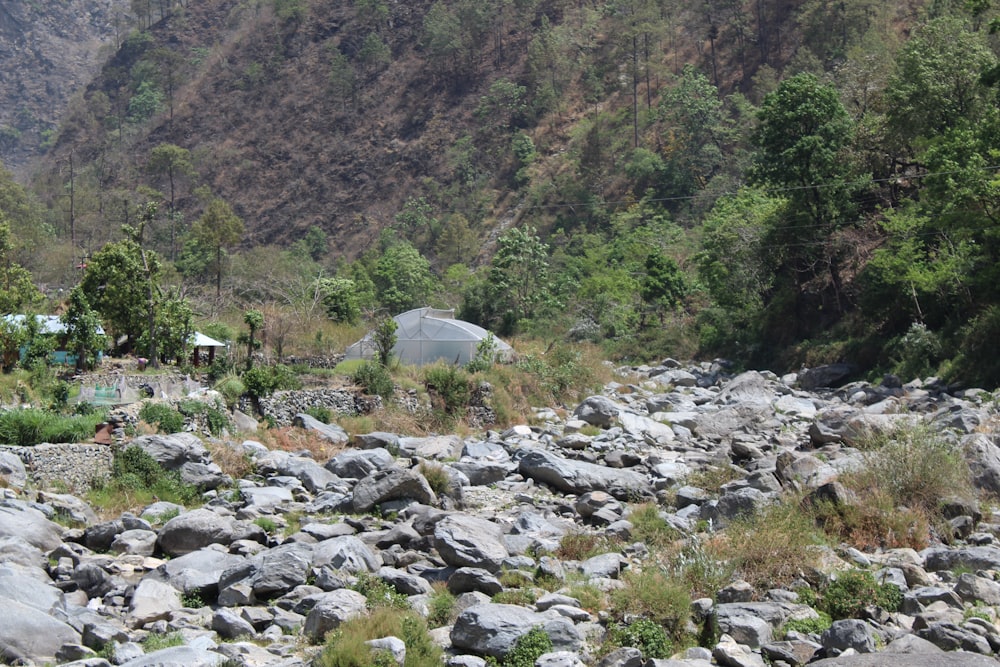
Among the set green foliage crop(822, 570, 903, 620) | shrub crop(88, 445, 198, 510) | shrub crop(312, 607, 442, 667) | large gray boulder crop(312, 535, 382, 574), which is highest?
green foliage crop(822, 570, 903, 620)

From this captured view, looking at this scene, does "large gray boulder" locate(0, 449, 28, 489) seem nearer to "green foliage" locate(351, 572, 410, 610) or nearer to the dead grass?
the dead grass

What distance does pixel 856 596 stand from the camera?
11.8 m

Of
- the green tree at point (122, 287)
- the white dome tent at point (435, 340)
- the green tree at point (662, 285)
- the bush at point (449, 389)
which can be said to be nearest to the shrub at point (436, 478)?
the bush at point (449, 389)

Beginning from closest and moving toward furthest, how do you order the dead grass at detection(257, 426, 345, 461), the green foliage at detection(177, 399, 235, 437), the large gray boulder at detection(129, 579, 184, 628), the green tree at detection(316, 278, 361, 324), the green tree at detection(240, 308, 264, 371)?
the large gray boulder at detection(129, 579, 184, 628) → the green foliage at detection(177, 399, 235, 437) → the dead grass at detection(257, 426, 345, 461) → the green tree at detection(240, 308, 264, 371) → the green tree at detection(316, 278, 361, 324)

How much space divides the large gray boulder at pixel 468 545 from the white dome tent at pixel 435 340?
2159cm

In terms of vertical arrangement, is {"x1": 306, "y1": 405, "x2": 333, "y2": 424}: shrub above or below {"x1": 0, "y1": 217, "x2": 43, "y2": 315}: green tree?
below

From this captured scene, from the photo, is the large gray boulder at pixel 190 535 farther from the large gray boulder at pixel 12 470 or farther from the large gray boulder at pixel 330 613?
the large gray boulder at pixel 330 613

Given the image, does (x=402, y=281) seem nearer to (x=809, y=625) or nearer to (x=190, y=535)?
(x=190, y=535)

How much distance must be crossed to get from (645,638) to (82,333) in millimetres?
18179

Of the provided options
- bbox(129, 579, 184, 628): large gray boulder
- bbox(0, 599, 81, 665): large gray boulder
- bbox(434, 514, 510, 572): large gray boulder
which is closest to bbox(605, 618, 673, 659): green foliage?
bbox(434, 514, 510, 572): large gray boulder

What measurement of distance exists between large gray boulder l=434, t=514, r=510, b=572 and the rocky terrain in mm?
34

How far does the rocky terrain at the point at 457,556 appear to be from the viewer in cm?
1073

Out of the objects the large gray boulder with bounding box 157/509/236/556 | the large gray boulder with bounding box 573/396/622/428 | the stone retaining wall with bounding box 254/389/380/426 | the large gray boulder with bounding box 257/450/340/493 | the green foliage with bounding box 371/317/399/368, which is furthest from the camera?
the green foliage with bounding box 371/317/399/368

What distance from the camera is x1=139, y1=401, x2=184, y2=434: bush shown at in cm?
2091
